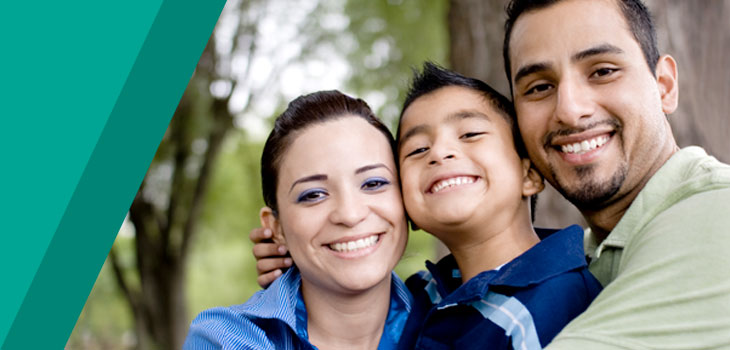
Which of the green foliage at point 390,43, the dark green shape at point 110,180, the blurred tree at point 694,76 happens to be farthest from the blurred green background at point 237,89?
the dark green shape at point 110,180

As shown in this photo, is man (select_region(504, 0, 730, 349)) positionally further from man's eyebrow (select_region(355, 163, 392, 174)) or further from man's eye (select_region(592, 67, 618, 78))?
man's eyebrow (select_region(355, 163, 392, 174))

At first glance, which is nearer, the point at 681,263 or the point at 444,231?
the point at 681,263

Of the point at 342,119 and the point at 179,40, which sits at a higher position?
the point at 179,40

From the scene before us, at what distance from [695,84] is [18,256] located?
385cm

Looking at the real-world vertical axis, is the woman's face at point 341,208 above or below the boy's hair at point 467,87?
below

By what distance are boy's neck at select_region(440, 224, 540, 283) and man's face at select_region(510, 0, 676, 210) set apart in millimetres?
221

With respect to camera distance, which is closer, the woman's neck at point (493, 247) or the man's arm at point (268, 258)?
the woman's neck at point (493, 247)

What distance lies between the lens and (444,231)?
2.45m

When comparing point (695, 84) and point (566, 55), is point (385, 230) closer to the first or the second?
point (566, 55)

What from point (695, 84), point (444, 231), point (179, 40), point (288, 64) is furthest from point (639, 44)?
point (288, 64)

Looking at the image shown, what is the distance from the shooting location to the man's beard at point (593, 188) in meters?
2.38

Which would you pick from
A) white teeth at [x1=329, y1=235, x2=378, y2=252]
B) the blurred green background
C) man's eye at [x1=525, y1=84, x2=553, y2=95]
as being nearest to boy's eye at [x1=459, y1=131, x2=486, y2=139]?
man's eye at [x1=525, y1=84, x2=553, y2=95]

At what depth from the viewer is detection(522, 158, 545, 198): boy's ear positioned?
2.52m

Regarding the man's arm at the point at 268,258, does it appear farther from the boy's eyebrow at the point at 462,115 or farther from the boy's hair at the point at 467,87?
the boy's eyebrow at the point at 462,115
